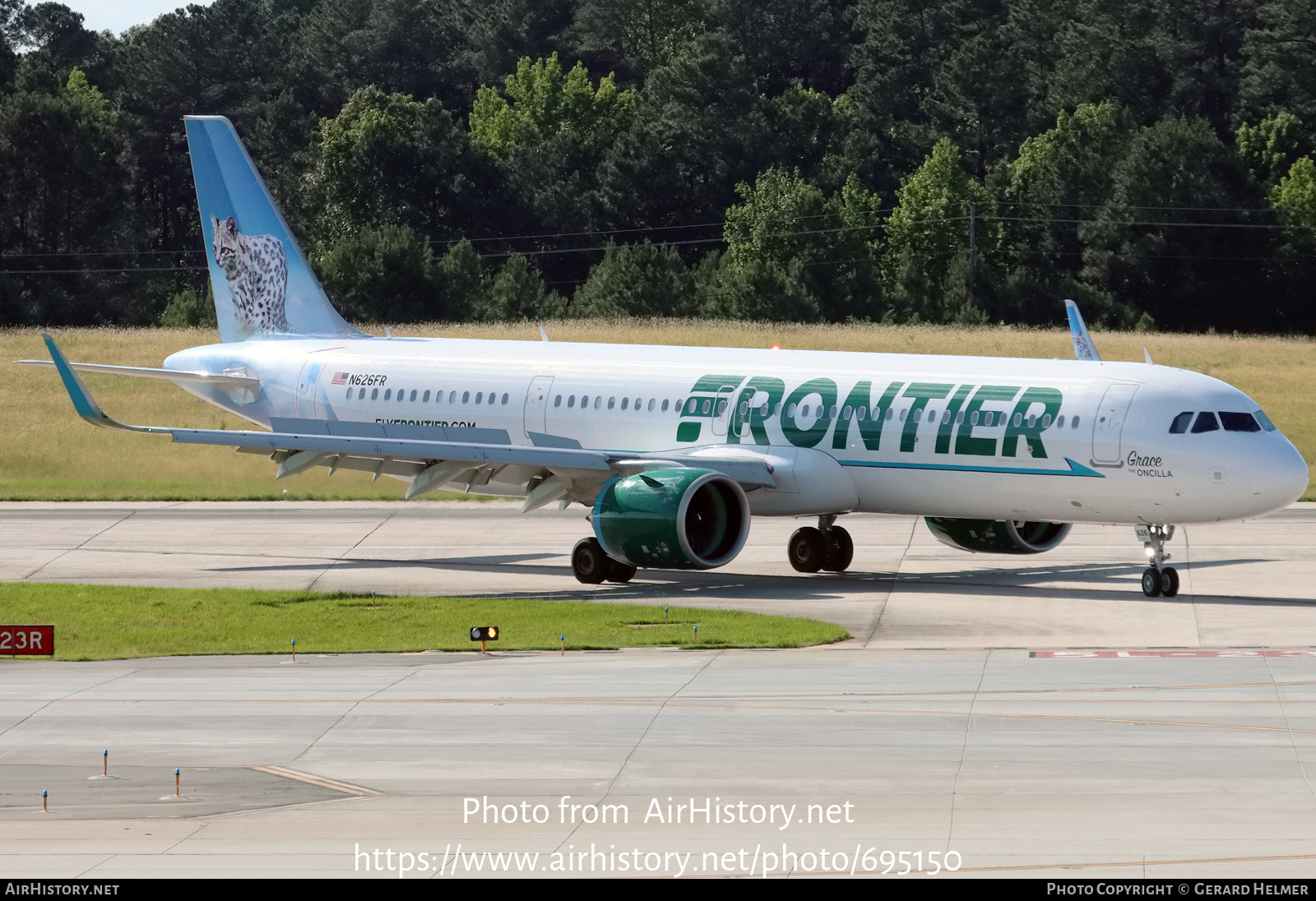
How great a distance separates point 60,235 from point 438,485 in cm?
10109

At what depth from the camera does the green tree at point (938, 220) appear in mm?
122875

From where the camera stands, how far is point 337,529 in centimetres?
4512

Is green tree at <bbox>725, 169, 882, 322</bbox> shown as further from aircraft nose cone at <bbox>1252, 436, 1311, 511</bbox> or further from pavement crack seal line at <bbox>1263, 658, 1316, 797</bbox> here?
pavement crack seal line at <bbox>1263, 658, 1316, 797</bbox>

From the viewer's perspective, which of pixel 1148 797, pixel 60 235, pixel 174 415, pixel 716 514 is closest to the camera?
pixel 1148 797

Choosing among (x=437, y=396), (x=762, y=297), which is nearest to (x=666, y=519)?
(x=437, y=396)

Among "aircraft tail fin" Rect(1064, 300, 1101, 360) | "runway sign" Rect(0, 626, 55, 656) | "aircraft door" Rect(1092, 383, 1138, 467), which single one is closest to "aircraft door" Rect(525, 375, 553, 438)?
"aircraft tail fin" Rect(1064, 300, 1101, 360)

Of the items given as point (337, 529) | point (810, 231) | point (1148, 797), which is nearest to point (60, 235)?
point (810, 231)

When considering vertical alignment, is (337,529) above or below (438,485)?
below

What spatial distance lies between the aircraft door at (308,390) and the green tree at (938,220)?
81598mm

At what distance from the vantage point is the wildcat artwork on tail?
44.8 m

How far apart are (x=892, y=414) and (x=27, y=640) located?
49.3 feet

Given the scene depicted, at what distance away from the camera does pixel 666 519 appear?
110 ft

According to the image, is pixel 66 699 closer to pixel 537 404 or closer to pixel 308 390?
pixel 537 404

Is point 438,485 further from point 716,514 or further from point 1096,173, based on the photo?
point 1096,173
